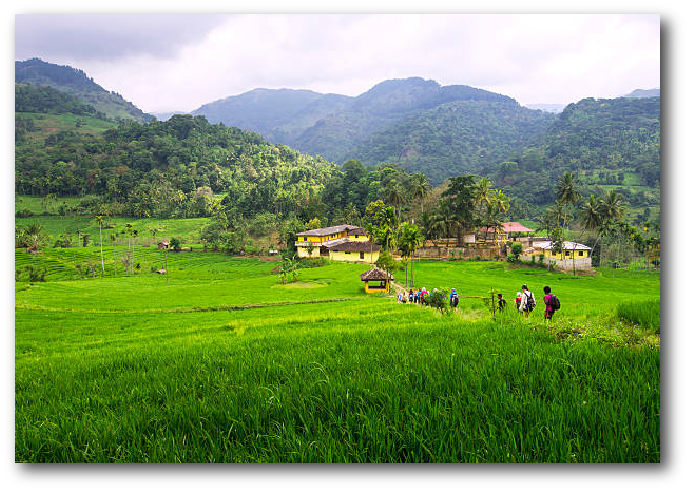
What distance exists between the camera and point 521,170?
107938mm

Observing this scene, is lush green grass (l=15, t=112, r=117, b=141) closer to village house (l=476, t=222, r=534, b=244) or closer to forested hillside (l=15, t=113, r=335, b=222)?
forested hillside (l=15, t=113, r=335, b=222)

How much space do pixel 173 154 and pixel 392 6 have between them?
135 meters

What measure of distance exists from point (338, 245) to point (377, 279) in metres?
24.7

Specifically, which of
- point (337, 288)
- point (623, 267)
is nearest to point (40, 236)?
point (337, 288)

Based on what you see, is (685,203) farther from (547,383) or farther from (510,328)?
(510,328)

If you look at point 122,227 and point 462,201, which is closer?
point 462,201

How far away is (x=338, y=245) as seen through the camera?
53.5 meters

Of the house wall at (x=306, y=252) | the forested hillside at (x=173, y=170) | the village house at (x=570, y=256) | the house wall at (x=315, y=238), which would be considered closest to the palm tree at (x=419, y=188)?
the house wall at (x=315, y=238)

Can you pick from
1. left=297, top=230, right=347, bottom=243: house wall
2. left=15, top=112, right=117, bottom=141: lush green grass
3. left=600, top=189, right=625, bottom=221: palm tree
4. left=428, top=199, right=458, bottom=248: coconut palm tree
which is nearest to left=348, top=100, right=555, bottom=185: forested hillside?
left=428, top=199, right=458, bottom=248: coconut palm tree

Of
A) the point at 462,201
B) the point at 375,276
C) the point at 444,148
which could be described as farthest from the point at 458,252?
the point at 444,148

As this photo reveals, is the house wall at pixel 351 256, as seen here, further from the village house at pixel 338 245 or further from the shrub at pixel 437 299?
the shrub at pixel 437 299

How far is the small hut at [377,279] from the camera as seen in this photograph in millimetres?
29328

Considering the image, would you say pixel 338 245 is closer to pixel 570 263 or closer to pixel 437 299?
pixel 570 263

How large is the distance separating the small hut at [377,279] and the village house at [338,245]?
70.8ft
